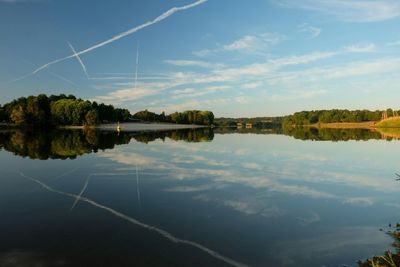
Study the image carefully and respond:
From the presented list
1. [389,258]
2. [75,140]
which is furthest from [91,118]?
[389,258]

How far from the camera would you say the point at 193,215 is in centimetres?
1802

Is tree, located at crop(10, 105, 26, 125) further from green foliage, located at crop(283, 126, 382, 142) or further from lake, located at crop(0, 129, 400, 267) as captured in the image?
lake, located at crop(0, 129, 400, 267)

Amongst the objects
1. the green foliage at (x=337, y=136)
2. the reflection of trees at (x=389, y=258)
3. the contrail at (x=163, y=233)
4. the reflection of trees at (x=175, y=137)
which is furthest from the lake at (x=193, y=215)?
the green foliage at (x=337, y=136)

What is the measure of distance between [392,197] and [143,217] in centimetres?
1586

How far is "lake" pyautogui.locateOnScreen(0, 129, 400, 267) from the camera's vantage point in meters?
12.8

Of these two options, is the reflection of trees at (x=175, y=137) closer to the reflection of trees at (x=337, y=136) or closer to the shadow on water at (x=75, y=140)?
the shadow on water at (x=75, y=140)

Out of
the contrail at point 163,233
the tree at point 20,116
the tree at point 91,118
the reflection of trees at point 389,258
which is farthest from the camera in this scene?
the tree at point 91,118

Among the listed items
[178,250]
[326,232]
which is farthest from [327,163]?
[178,250]

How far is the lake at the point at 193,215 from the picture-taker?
12820 mm

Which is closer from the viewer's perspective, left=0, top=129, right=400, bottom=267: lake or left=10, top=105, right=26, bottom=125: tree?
left=0, top=129, right=400, bottom=267: lake

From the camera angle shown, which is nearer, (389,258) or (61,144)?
(389,258)

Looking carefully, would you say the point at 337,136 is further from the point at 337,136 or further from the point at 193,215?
the point at 193,215

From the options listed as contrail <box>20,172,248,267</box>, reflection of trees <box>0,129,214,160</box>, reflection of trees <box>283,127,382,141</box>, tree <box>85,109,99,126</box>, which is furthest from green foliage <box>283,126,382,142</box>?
tree <box>85,109,99,126</box>

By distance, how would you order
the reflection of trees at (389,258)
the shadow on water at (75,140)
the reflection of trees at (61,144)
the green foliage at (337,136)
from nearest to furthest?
1. the reflection of trees at (389,258)
2. the reflection of trees at (61,144)
3. the shadow on water at (75,140)
4. the green foliage at (337,136)
